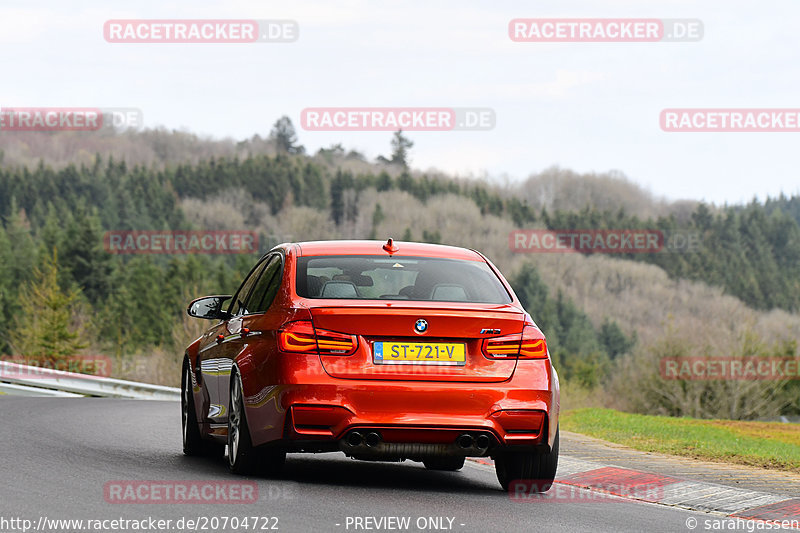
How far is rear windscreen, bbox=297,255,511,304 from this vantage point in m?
8.07

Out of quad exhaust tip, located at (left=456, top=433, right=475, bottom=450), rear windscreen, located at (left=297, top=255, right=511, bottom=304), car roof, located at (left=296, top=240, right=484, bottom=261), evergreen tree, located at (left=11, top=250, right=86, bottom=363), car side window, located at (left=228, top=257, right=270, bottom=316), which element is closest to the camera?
quad exhaust tip, located at (left=456, top=433, right=475, bottom=450)

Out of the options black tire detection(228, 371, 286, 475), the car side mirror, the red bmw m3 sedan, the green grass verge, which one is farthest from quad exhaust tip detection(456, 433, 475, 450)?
the green grass verge

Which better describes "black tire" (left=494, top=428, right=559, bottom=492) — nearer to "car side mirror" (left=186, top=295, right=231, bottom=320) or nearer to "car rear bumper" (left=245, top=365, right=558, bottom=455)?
"car rear bumper" (left=245, top=365, right=558, bottom=455)

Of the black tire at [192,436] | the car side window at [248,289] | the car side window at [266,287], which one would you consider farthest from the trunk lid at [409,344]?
the black tire at [192,436]

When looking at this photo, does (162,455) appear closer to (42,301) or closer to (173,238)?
(42,301)

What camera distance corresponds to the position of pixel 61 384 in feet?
69.2

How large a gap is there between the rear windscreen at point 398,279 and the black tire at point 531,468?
112cm

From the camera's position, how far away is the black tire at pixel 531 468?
8.28m

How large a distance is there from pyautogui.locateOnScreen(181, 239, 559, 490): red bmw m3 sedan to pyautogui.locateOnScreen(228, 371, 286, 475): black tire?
1cm

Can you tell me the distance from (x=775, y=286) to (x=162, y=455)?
169802mm

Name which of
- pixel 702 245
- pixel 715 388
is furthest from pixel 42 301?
pixel 702 245

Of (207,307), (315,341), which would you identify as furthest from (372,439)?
(207,307)

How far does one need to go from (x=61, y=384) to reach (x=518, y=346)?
49.2 feet

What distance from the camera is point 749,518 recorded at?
7734 millimetres
